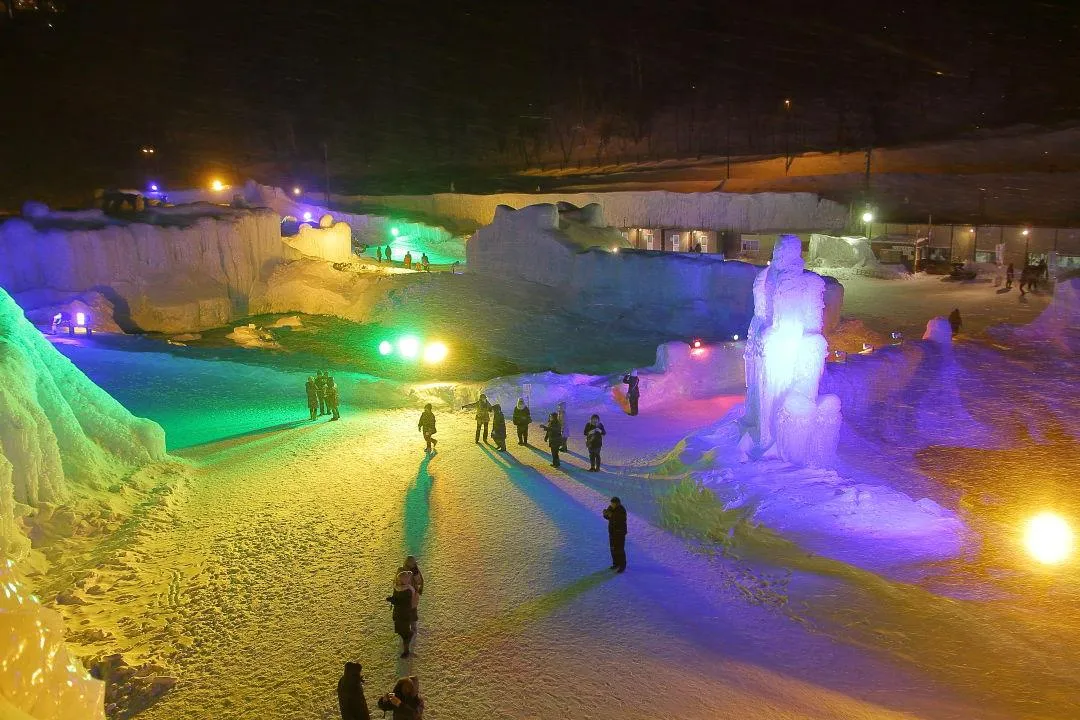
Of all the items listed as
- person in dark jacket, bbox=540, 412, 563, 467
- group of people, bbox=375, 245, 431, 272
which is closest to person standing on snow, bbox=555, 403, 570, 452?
person in dark jacket, bbox=540, 412, 563, 467

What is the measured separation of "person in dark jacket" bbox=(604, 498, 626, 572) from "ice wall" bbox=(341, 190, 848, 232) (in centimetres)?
2719

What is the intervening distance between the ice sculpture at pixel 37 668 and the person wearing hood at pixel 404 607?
3.32m

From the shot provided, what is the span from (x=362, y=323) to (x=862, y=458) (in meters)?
21.7

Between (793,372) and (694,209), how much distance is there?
2746 cm

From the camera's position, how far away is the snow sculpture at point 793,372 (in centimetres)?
1248

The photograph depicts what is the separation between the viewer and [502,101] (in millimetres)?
70312

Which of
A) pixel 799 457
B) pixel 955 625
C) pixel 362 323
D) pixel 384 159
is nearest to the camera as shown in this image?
pixel 955 625

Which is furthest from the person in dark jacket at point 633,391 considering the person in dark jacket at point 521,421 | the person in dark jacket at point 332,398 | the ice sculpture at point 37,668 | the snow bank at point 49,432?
the ice sculpture at point 37,668

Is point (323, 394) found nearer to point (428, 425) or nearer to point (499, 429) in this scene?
point (428, 425)

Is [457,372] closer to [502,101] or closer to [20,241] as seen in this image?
[20,241]

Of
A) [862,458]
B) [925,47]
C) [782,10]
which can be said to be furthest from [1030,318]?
[782,10]

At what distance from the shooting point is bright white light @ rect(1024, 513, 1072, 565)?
398 inches

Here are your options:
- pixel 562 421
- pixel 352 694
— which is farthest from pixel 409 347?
pixel 352 694

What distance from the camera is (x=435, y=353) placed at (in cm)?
2569
